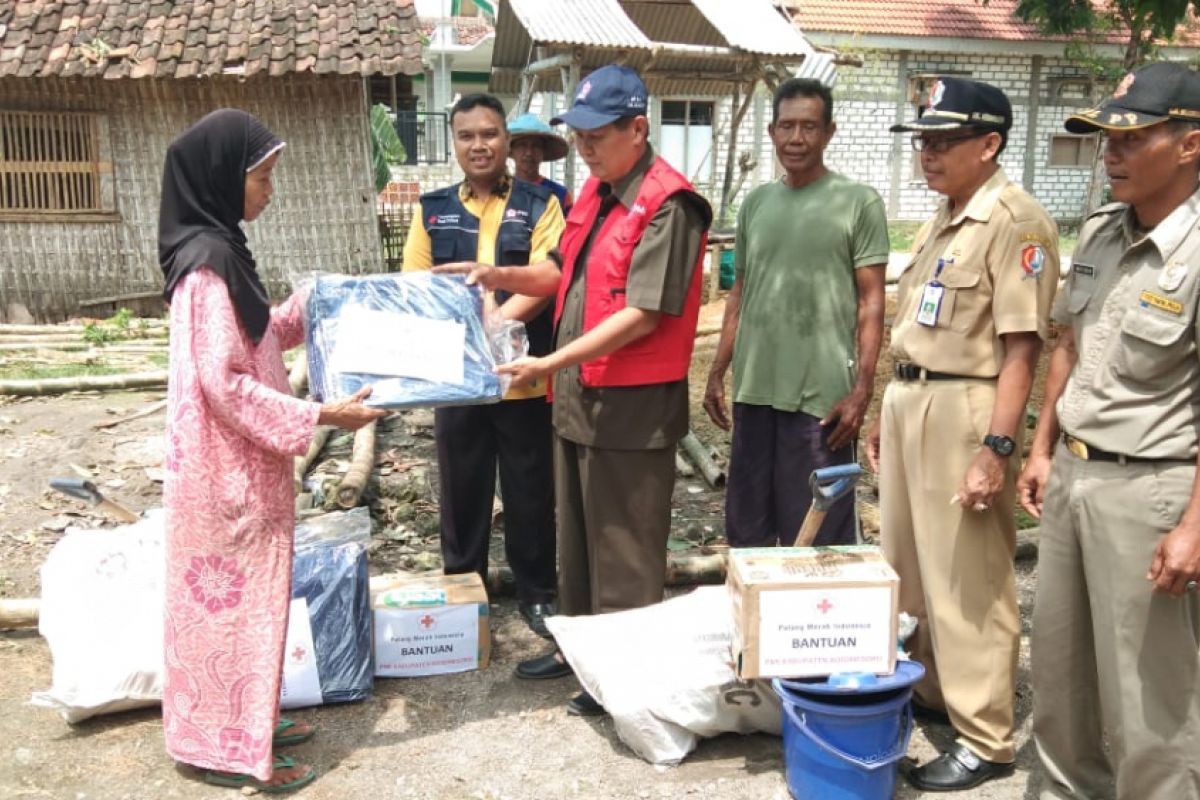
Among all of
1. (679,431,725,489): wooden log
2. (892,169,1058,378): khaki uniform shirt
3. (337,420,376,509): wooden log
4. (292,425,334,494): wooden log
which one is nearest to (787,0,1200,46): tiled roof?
(679,431,725,489): wooden log

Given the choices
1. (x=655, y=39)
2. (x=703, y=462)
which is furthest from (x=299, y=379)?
(x=655, y=39)

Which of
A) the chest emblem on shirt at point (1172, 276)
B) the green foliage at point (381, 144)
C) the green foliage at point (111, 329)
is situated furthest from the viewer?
the green foliage at point (381, 144)

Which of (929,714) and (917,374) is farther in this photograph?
(929,714)

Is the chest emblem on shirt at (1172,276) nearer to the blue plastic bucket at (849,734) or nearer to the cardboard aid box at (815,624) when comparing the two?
the cardboard aid box at (815,624)

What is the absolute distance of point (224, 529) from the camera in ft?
10.5

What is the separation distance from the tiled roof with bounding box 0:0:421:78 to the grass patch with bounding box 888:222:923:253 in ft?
32.4

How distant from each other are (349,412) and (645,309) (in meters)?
1.00

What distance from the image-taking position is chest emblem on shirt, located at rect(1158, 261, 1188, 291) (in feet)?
8.56

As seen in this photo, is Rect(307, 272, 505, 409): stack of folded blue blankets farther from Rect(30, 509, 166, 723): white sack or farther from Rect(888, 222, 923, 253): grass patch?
Rect(888, 222, 923, 253): grass patch

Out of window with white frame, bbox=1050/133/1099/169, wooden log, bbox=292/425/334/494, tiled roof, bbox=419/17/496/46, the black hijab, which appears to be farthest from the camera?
tiled roof, bbox=419/17/496/46

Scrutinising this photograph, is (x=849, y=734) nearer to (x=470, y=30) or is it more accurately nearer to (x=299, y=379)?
(x=299, y=379)

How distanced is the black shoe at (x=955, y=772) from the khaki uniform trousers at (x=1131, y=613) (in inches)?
17.2

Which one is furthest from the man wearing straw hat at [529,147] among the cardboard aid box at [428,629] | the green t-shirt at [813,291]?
the cardboard aid box at [428,629]

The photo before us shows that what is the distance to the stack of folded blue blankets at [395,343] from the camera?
3.29m
